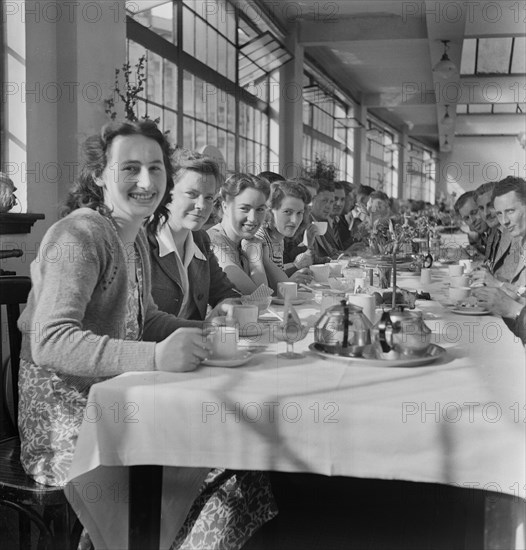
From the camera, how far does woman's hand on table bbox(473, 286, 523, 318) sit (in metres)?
2.31

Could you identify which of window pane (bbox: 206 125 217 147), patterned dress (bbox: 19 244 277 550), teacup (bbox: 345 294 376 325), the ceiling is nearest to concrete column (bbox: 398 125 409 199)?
the ceiling

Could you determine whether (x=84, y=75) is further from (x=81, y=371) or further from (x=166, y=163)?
(x=81, y=371)

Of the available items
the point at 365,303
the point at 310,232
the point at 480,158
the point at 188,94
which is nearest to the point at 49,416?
the point at 365,303

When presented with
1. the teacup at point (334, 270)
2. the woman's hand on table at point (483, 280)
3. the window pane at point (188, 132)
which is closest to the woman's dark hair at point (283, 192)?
the teacup at point (334, 270)

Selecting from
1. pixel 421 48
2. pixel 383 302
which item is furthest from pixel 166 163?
pixel 421 48

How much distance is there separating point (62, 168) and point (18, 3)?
91 cm

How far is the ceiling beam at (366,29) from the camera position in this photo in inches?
382

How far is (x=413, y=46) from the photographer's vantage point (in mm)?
11422

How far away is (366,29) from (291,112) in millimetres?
1617

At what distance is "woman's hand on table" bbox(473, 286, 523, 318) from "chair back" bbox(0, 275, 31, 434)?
4.71 feet

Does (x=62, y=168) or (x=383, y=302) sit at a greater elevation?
(x=62, y=168)

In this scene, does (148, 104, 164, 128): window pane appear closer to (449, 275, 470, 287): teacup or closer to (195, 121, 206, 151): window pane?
(195, 121, 206, 151): window pane

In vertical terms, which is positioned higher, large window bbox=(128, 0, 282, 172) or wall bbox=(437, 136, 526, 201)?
wall bbox=(437, 136, 526, 201)

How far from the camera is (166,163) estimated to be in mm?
2002
